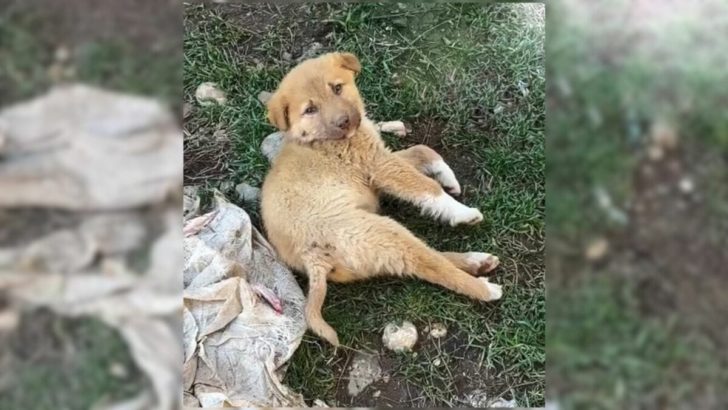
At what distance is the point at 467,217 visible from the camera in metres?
1.39

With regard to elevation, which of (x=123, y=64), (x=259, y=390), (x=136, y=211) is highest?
(x=123, y=64)

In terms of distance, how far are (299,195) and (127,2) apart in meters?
0.42

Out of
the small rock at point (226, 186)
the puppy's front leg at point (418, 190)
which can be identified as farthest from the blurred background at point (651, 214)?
the small rock at point (226, 186)

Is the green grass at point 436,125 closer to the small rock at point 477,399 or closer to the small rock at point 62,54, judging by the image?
the small rock at point 477,399

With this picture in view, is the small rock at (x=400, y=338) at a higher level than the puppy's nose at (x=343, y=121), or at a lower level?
lower

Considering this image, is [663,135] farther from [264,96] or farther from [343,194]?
[264,96]

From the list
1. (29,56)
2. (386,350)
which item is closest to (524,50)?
(386,350)

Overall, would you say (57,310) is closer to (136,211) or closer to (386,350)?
(136,211)

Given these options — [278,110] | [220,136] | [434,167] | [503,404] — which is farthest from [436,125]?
[503,404]

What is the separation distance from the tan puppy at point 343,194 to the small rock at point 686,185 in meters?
0.33

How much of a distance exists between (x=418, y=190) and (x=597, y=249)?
0.33 m

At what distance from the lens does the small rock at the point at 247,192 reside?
143 cm

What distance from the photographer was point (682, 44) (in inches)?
50.1

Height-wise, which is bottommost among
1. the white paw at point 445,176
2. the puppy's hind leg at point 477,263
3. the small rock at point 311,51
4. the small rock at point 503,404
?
the small rock at point 503,404
